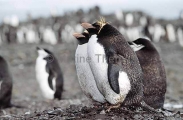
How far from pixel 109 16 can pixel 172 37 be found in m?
9.58

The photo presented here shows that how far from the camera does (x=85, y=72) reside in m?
5.52

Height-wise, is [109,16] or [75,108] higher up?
[109,16]

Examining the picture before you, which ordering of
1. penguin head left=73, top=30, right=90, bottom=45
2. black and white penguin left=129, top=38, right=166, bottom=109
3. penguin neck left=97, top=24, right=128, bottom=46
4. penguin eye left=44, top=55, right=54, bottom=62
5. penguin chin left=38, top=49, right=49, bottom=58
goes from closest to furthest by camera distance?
penguin neck left=97, top=24, right=128, bottom=46, penguin head left=73, top=30, right=90, bottom=45, black and white penguin left=129, top=38, right=166, bottom=109, penguin eye left=44, top=55, right=54, bottom=62, penguin chin left=38, top=49, right=49, bottom=58

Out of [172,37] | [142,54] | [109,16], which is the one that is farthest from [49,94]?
[109,16]

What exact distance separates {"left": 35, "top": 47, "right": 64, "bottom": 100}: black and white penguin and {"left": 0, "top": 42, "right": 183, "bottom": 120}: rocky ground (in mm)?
393

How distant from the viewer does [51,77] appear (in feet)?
35.8

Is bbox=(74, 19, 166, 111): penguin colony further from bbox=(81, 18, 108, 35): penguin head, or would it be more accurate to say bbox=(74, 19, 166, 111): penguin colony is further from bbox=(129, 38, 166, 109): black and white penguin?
bbox=(129, 38, 166, 109): black and white penguin

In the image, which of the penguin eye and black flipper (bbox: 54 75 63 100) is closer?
the penguin eye

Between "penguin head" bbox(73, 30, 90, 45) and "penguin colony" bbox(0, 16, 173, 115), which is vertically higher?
"penguin head" bbox(73, 30, 90, 45)

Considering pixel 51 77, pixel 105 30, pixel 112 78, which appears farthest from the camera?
pixel 51 77

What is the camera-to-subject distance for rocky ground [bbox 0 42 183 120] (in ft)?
17.3

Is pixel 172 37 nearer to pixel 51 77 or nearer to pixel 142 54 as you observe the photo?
pixel 51 77

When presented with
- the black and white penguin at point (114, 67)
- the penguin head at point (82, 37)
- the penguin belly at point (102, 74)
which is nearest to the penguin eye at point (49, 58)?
the penguin head at point (82, 37)

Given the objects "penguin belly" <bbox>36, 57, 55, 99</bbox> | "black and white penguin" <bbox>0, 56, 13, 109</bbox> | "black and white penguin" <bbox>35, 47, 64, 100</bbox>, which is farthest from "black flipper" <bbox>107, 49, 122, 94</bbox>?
"penguin belly" <bbox>36, 57, 55, 99</bbox>
